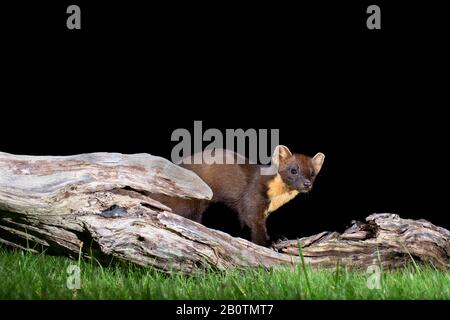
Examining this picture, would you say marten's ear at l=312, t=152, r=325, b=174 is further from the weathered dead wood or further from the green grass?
the green grass

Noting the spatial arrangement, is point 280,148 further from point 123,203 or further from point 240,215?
point 123,203

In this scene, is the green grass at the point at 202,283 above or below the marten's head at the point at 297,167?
below

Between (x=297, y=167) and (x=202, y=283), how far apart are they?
6.11ft

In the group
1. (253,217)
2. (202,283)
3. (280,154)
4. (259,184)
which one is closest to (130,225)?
(202,283)

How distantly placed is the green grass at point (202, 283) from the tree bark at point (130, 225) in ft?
0.39

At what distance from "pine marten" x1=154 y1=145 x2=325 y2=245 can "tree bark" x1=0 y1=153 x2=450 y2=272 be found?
2.31 ft

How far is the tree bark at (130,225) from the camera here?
5.60 metres

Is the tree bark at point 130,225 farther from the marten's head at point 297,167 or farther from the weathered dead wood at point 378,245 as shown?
the marten's head at point 297,167

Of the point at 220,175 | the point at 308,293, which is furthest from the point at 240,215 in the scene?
the point at 308,293

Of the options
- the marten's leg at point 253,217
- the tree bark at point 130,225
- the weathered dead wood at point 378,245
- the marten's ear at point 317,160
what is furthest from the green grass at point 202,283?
the marten's ear at point 317,160

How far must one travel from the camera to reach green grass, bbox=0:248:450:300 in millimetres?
4922

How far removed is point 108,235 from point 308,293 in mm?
1498

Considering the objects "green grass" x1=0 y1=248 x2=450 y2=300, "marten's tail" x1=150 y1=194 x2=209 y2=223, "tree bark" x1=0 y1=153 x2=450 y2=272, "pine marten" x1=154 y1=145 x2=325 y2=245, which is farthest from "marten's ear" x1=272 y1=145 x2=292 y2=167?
"green grass" x1=0 y1=248 x2=450 y2=300

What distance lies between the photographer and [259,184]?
7.03m
